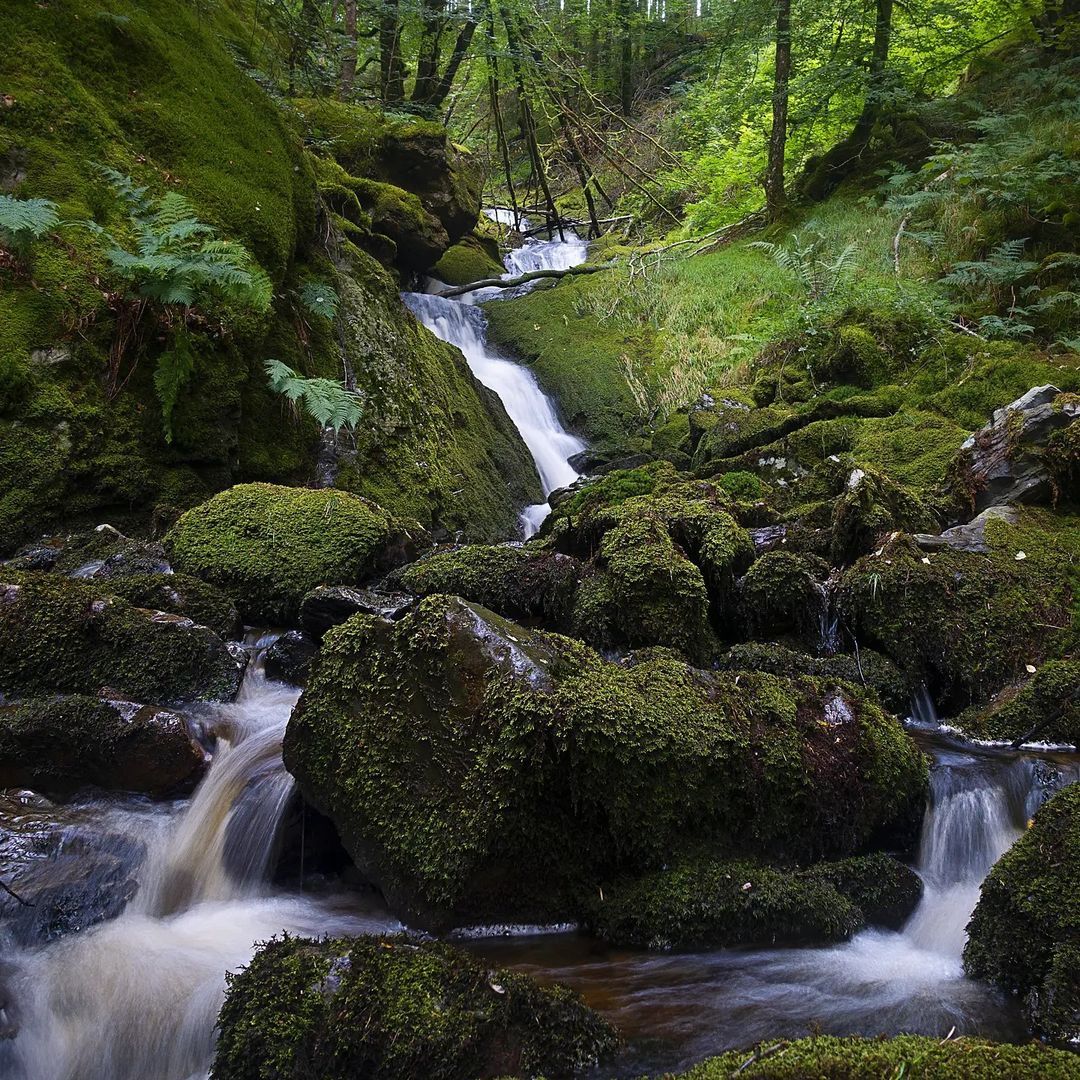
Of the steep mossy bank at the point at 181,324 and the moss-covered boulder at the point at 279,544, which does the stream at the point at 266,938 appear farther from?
the steep mossy bank at the point at 181,324

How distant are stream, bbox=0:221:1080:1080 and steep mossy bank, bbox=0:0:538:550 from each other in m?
2.82

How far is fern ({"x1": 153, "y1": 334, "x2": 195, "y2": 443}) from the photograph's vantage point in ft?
20.0

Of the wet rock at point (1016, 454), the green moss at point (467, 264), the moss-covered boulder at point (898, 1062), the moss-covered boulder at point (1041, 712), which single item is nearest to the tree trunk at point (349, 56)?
the green moss at point (467, 264)

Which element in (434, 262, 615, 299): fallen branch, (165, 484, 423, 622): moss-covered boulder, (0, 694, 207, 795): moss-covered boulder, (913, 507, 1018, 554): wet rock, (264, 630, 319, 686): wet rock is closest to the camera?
(0, 694, 207, 795): moss-covered boulder

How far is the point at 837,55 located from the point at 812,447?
28.9 ft

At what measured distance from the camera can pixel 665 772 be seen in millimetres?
3330

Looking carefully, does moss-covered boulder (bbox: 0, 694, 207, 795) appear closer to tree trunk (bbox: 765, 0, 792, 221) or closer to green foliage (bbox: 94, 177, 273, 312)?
green foliage (bbox: 94, 177, 273, 312)

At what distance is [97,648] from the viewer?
452 centimetres

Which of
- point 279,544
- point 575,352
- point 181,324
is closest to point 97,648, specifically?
point 279,544

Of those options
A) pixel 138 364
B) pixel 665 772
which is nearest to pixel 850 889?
pixel 665 772

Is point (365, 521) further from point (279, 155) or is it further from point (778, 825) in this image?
point (279, 155)

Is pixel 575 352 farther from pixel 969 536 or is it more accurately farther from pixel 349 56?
pixel 969 536

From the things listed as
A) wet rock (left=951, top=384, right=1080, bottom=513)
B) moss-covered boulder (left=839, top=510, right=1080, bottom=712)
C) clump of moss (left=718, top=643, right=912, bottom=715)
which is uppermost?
wet rock (left=951, top=384, right=1080, bottom=513)

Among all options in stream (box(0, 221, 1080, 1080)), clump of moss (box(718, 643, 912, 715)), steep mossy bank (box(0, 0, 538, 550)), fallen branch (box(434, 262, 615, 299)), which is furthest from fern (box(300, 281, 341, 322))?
fallen branch (box(434, 262, 615, 299))
